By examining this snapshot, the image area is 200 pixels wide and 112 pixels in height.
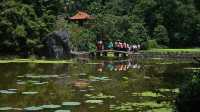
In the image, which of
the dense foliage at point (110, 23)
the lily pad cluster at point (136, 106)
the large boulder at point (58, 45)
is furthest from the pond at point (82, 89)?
the dense foliage at point (110, 23)

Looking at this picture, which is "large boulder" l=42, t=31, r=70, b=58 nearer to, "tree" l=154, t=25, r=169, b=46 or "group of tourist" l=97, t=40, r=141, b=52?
"group of tourist" l=97, t=40, r=141, b=52

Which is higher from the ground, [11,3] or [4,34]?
[11,3]

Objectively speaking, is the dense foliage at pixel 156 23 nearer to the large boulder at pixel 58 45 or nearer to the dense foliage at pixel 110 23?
the dense foliage at pixel 110 23

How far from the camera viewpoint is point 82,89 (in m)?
17.3

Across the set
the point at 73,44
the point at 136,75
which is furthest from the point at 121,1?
the point at 136,75

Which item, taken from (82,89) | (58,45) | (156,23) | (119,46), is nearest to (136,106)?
(82,89)

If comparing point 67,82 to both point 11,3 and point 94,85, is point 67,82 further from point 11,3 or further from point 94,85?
point 11,3

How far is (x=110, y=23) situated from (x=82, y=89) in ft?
83.7

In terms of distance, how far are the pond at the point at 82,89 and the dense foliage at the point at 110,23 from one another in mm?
10176

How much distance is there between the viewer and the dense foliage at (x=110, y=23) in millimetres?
35750

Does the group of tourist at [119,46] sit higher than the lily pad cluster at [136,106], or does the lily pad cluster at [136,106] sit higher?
the lily pad cluster at [136,106]

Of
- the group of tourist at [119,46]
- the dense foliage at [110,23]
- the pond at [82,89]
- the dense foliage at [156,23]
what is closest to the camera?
the pond at [82,89]

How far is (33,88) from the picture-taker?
691 inches

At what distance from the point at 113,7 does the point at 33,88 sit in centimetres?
3363
